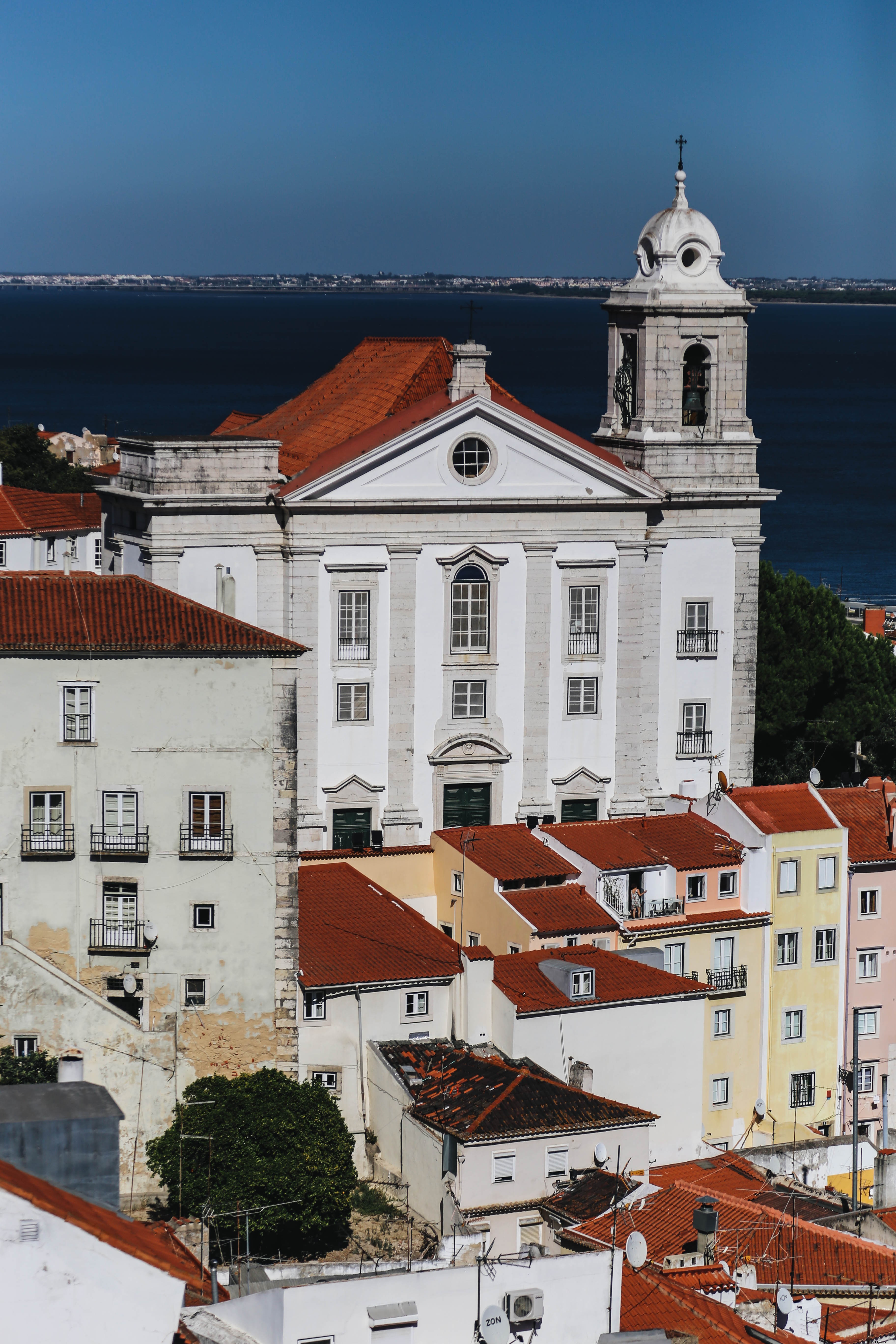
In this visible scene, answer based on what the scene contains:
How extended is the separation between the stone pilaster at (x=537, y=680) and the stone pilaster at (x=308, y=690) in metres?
4.10

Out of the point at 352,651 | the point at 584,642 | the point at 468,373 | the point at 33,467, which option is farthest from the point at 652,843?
the point at 33,467

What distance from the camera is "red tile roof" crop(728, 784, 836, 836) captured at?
46.3 metres

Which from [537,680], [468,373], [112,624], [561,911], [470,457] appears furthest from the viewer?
[537,680]

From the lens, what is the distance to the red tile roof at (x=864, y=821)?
46.5 meters

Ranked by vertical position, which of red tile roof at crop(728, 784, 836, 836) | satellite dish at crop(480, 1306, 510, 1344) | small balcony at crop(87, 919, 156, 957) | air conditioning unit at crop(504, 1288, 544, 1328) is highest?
red tile roof at crop(728, 784, 836, 836)

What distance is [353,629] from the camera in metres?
48.6

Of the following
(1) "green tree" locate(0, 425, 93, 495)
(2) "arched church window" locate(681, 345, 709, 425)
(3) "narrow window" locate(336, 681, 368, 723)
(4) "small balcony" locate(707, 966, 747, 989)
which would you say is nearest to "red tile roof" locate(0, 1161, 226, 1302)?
(4) "small balcony" locate(707, 966, 747, 989)

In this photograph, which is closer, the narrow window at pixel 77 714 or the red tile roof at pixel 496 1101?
the red tile roof at pixel 496 1101

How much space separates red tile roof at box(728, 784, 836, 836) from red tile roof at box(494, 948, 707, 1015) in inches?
169

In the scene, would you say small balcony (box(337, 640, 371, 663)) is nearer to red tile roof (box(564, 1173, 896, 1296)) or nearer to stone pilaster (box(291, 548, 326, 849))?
stone pilaster (box(291, 548, 326, 849))

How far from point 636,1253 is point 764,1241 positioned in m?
3.93

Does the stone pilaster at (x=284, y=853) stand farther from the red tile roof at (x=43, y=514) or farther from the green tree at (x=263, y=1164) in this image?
the red tile roof at (x=43, y=514)

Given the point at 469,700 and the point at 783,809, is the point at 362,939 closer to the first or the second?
the point at 469,700

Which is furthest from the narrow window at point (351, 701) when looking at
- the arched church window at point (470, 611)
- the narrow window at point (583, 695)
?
the narrow window at point (583, 695)
